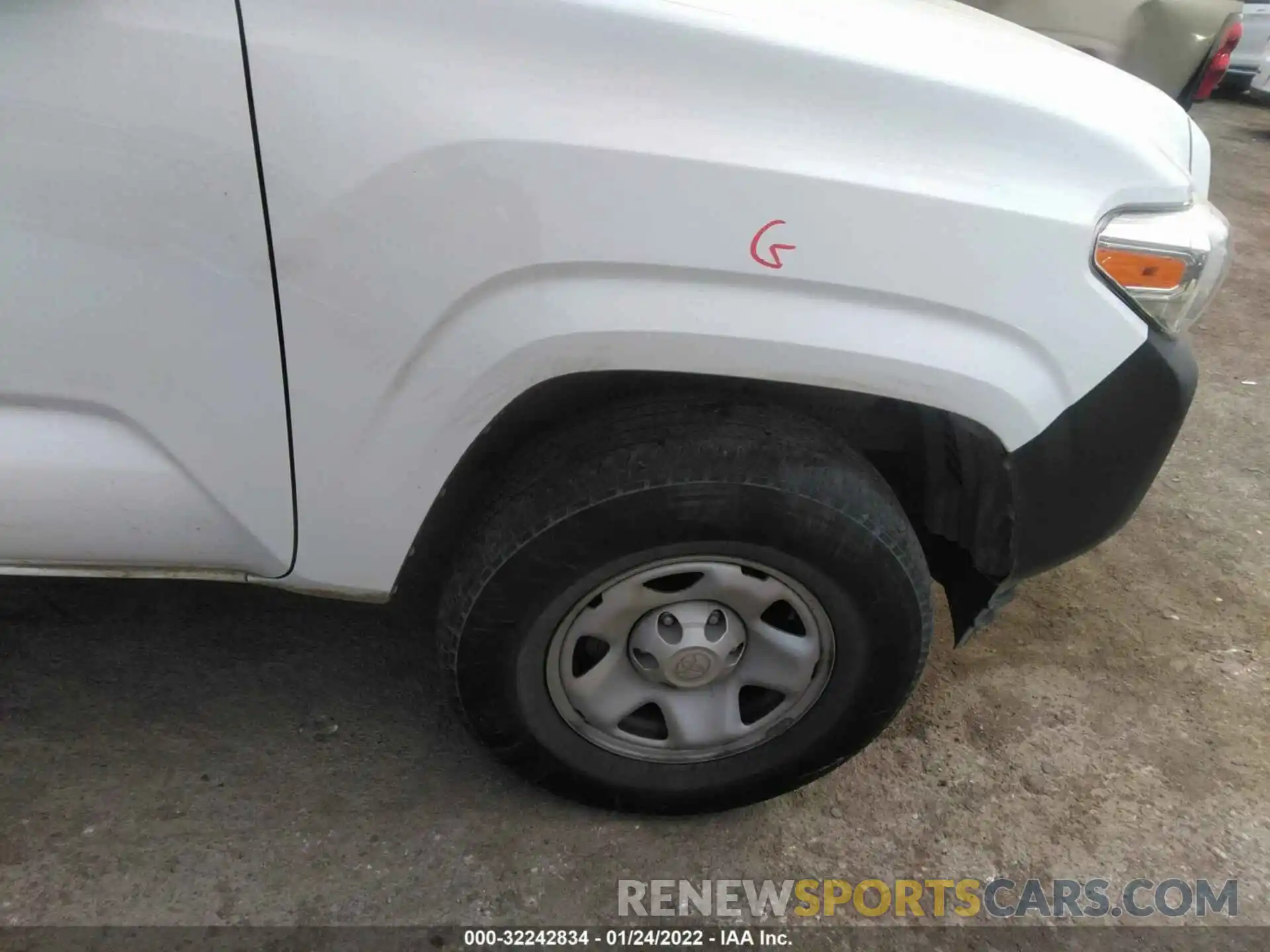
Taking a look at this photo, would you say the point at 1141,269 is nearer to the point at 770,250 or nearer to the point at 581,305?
the point at 770,250

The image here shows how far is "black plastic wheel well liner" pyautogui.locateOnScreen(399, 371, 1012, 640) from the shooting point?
1.58 meters

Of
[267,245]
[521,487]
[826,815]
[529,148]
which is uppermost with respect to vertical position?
[529,148]

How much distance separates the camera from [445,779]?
200 centimetres

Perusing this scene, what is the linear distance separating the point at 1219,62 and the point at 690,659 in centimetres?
380

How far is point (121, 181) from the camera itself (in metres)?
1.29

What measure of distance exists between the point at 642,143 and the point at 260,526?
2.90ft

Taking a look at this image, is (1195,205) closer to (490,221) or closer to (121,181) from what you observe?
(490,221)

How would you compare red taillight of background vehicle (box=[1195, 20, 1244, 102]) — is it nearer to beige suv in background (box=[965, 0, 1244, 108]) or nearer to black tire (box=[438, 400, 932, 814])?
beige suv in background (box=[965, 0, 1244, 108])

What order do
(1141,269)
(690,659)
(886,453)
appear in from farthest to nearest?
(886,453) → (690,659) → (1141,269)

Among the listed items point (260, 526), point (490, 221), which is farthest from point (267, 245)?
point (260, 526)

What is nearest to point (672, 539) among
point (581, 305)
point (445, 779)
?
point (581, 305)

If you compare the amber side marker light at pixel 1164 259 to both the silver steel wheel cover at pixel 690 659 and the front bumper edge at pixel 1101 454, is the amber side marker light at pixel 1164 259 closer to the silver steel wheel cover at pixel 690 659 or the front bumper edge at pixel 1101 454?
the front bumper edge at pixel 1101 454

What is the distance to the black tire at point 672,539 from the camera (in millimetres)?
1533

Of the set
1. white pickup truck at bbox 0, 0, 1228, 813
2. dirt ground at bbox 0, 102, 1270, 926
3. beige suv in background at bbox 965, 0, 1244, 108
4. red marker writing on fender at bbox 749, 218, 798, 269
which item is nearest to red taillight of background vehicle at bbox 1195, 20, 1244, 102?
beige suv in background at bbox 965, 0, 1244, 108
